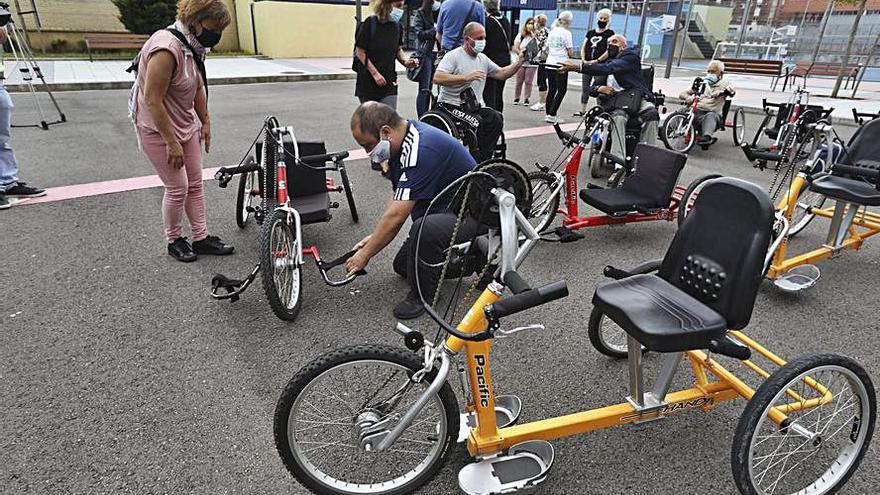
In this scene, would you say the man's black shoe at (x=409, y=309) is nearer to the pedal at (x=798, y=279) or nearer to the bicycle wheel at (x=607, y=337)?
the bicycle wheel at (x=607, y=337)

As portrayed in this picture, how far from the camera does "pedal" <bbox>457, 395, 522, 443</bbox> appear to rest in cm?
207

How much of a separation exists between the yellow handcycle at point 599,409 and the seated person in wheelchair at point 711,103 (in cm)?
619

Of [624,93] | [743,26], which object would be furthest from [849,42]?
[624,93]

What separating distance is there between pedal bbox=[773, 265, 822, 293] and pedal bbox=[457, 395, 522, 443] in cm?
238

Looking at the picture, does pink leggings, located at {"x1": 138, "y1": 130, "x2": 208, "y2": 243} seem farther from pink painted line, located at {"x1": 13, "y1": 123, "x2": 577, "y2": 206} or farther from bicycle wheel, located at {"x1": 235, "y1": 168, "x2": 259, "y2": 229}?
pink painted line, located at {"x1": 13, "y1": 123, "x2": 577, "y2": 206}

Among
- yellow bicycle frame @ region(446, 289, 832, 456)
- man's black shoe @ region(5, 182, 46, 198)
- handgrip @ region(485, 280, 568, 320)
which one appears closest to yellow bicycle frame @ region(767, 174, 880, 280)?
→ yellow bicycle frame @ region(446, 289, 832, 456)

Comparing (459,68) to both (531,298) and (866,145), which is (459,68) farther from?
(531,298)

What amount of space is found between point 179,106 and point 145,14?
15.7 metres

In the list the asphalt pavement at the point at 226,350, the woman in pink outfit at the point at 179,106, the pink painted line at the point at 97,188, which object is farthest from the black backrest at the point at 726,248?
the pink painted line at the point at 97,188

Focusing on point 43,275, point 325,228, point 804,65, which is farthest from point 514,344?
point 804,65

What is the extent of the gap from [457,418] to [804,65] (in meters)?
17.7

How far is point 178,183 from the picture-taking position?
365cm

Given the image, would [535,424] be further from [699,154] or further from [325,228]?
[699,154]

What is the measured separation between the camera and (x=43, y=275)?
12.1 ft
